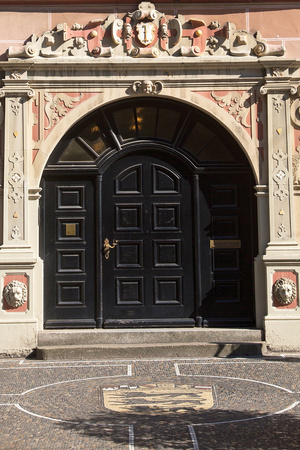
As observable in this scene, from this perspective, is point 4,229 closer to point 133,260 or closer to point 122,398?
point 133,260

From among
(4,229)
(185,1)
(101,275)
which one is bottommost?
(101,275)

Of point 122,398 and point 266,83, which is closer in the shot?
point 122,398

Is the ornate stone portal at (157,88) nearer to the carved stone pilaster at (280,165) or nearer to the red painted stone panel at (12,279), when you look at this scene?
the carved stone pilaster at (280,165)

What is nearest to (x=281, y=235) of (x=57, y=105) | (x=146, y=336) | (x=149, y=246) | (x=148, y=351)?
(x=149, y=246)

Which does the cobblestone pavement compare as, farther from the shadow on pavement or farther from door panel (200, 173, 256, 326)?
door panel (200, 173, 256, 326)

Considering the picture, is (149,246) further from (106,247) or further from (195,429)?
(195,429)

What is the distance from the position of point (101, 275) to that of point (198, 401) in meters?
3.87

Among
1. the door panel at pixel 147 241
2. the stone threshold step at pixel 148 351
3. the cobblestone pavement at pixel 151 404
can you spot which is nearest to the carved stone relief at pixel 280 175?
the door panel at pixel 147 241

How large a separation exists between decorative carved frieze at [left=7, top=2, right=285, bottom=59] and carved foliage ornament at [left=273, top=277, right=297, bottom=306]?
3.53m

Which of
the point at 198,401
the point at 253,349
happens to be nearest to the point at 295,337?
the point at 253,349

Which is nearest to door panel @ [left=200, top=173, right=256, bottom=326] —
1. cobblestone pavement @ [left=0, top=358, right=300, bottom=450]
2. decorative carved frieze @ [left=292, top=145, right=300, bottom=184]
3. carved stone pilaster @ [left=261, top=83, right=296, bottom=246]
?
carved stone pilaster @ [left=261, top=83, right=296, bottom=246]

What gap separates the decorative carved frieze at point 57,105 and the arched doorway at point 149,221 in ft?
1.07

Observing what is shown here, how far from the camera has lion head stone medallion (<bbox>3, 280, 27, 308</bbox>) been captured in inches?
400

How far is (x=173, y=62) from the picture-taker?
417 inches
